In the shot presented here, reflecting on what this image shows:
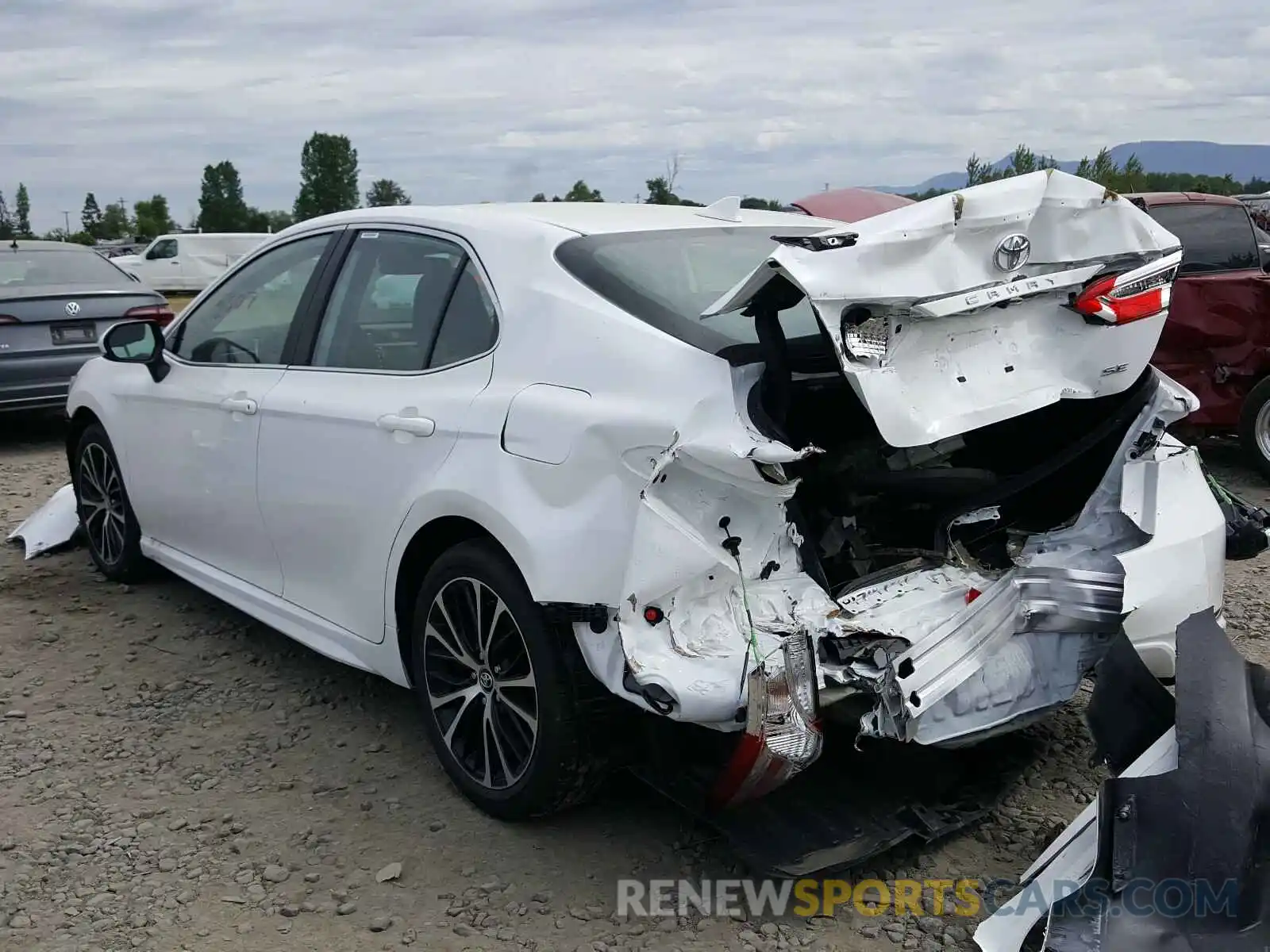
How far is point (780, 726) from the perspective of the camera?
105 inches

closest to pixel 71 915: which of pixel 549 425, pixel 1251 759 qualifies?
pixel 549 425

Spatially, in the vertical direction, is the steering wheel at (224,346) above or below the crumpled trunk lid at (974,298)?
below

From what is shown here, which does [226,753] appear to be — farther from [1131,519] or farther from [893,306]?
[1131,519]

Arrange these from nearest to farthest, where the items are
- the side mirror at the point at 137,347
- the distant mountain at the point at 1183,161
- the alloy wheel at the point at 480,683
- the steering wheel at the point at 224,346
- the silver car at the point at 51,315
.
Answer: the alloy wheel at the point at 480,683 < the steering wheel at the point at 224,346 < the side mirror at the point at 137,347 < the silver car at the point at 51,315 < the distant mountain at the point at 1183,161

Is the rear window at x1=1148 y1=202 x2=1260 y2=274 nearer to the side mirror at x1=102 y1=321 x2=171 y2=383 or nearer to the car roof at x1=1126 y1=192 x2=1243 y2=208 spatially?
the car roof at x1=1126 y1=192 x2=1243 y2=208

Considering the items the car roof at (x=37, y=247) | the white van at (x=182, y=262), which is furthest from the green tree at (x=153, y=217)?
the car roof at (x=37, y=247)

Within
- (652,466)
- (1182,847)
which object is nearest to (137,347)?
(652,466)

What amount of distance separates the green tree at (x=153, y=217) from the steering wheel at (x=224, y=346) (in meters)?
69.7

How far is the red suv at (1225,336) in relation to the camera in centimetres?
702

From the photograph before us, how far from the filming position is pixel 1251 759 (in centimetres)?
241

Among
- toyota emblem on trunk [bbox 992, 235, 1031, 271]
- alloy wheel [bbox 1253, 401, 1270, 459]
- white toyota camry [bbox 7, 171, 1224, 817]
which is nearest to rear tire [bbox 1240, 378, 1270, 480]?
alloy wheel [bbox 1253, 401, 1270, 459]

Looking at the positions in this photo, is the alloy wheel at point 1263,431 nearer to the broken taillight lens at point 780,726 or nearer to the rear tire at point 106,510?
the broken taillight lens at point 780,726

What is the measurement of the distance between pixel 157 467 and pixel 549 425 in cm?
252

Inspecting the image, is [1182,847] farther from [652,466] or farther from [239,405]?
[239,405]
